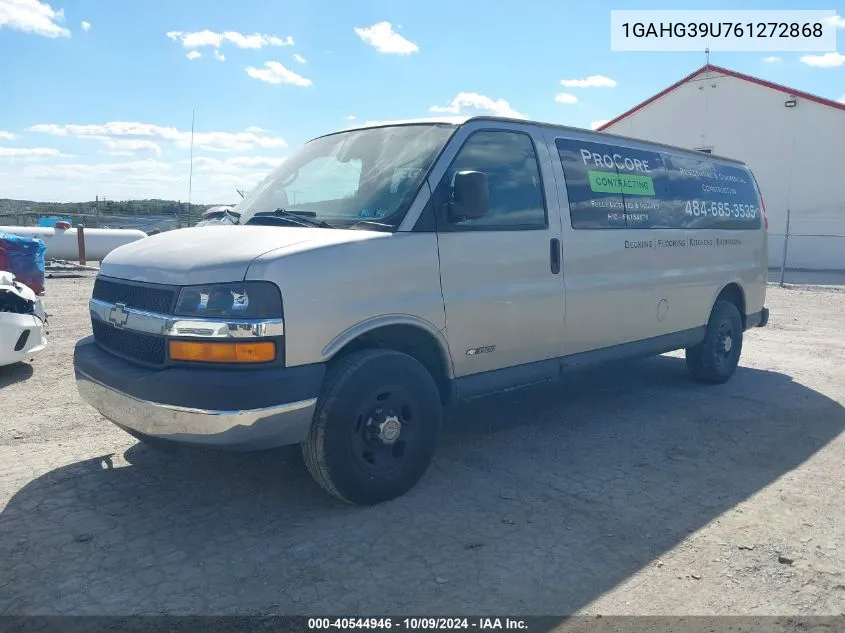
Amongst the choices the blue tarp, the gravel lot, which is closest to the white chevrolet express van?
the gravel lot

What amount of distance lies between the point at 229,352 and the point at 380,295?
0.88 metres

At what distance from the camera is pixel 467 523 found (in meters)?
3.83

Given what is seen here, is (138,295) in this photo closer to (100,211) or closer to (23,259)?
(23,259)

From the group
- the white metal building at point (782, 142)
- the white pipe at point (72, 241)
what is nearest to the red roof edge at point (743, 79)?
the white metal building at point (782, 142)

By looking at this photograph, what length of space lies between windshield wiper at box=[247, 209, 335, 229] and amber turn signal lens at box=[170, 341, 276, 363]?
0.97 m

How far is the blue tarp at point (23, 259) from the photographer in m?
11.2

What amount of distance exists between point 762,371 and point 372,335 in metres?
5.73

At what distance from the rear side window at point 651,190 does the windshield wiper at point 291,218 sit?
1897 millimetres

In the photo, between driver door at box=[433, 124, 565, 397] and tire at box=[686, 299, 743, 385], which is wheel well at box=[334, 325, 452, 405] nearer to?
driver door at box=[433, 124, 565, 397]

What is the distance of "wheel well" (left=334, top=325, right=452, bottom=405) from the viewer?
13.0 ft

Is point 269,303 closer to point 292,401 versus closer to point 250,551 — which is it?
point 292,401

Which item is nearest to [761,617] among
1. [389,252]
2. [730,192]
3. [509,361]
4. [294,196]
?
[509,361]

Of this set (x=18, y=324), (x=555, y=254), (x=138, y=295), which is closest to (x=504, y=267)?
(x=555, y=254)

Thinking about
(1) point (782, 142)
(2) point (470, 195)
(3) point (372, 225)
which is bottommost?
(3) point (372, 225)
